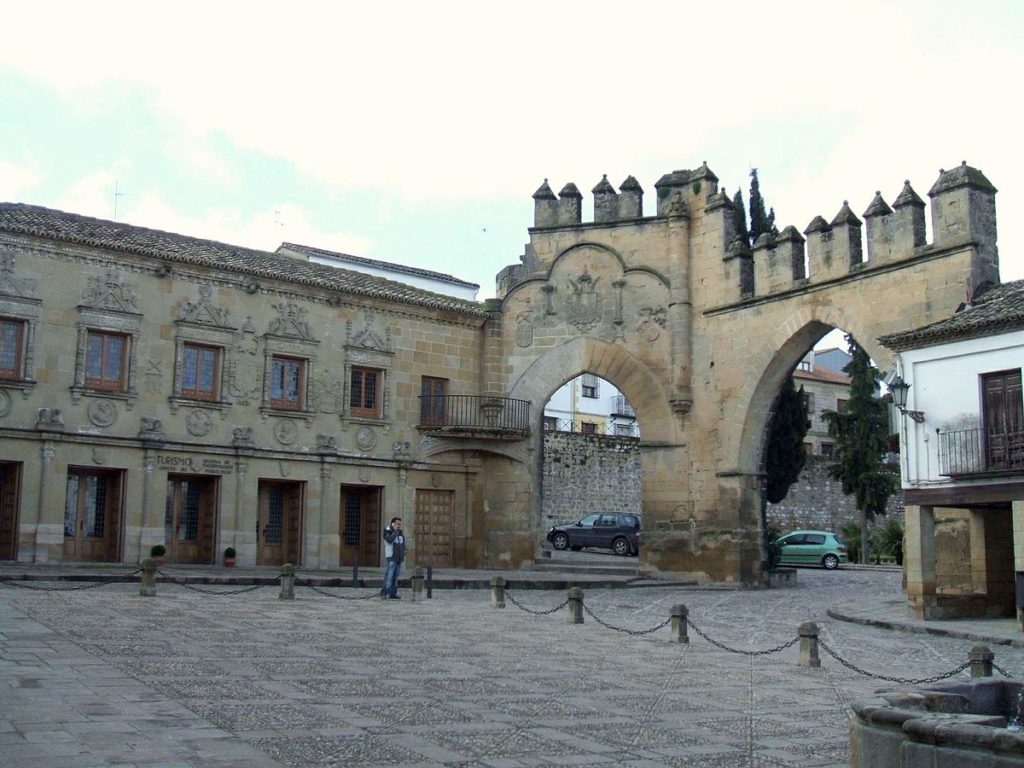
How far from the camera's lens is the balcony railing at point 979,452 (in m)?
16.7

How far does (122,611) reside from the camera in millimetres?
13930

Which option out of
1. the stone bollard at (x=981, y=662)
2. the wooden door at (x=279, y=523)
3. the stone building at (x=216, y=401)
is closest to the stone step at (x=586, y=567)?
the stone building at (x=216, y=401)

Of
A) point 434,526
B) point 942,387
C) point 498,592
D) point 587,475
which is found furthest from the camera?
point 587,475

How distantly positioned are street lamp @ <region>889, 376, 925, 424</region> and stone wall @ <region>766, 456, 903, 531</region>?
23850 mm

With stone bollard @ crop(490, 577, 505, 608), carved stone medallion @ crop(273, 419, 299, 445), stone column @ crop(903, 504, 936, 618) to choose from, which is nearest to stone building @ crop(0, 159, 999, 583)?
carved stone medallion @ crop(273, 419, 299, 445)

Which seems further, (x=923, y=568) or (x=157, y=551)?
(x=157, y=551)

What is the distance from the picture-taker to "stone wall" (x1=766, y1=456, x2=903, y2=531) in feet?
139

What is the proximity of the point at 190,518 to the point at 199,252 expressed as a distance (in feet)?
18.5

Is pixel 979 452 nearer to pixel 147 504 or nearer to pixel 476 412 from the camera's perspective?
pixel 476 412

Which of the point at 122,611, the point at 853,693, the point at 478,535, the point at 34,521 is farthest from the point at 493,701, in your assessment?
the point at 478,535

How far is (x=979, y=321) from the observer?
57.0 ft

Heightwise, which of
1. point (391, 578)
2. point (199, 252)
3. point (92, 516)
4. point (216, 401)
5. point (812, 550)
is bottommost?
point (391, 578)

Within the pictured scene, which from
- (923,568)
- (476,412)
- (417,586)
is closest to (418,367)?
(476,412)

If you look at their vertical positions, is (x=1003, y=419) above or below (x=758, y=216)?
below
